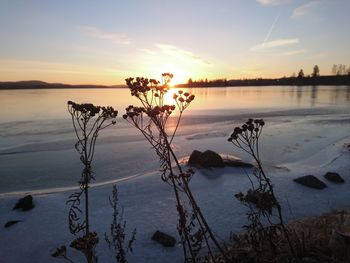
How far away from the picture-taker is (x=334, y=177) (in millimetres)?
9734

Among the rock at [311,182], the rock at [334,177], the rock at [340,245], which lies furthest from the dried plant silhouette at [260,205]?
the rock at [334,177]

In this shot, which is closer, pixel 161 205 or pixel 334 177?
pixel 161 205

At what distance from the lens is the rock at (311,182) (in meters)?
9.20

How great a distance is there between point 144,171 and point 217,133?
8143 millimetres

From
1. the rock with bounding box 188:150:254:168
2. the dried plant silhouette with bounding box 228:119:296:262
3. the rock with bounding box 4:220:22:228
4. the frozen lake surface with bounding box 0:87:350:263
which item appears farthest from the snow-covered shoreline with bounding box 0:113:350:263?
the dried plant silhouette with bounding box 228:119:296:262

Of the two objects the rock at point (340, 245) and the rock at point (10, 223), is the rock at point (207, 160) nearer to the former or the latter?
the rock at point (10, 223)

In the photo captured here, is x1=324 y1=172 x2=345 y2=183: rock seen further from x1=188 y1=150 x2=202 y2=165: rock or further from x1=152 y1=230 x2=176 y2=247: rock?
x1=152 y1=230 x2=176 y2=247: rock

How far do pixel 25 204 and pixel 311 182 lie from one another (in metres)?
7.10

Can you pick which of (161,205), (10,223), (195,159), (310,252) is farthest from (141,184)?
(310,252)

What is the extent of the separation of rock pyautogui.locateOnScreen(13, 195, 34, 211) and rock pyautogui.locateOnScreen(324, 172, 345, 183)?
25.3 ft

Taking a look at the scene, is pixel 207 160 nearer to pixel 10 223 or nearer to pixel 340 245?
pixel 10 223

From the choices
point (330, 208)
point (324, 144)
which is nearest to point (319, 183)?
point (330, 208)

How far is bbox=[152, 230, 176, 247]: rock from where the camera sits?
20.3ft

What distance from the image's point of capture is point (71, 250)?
6137mm
